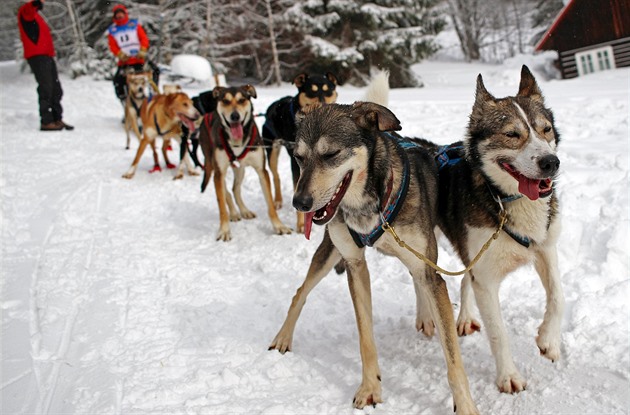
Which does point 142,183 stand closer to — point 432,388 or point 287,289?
point 287,289

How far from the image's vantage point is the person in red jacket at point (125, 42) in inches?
467

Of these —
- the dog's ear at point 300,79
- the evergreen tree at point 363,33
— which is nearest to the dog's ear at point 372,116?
the dog's ear at point 300,79

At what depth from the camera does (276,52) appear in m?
21.8

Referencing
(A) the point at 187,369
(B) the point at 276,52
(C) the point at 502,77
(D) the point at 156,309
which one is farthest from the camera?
(B) the point at 276,52

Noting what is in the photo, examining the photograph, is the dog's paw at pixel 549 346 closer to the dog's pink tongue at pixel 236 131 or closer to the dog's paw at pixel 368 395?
the dog's paw at pixel 368 395

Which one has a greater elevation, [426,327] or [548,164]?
[548,164]

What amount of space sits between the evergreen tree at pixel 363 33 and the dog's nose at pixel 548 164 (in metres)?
17.7

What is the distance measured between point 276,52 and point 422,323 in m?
19.8

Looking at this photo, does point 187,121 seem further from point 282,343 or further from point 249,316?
point 282,343

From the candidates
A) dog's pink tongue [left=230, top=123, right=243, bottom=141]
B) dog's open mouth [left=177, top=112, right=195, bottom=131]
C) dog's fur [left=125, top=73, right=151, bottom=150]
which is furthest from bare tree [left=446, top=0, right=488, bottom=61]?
dog's pink tongue [left=230, top=123, right=243, bottom=141]

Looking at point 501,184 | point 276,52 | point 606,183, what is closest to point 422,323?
point 501,184

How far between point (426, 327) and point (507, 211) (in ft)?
3.70

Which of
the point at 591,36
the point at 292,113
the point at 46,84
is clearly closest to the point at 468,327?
the point at 292,113

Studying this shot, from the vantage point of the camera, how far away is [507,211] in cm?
274
